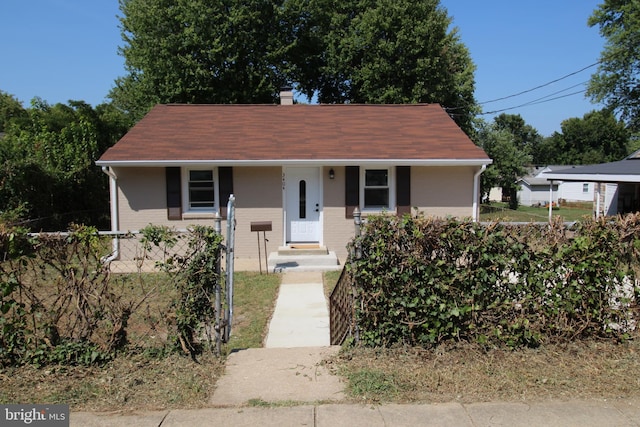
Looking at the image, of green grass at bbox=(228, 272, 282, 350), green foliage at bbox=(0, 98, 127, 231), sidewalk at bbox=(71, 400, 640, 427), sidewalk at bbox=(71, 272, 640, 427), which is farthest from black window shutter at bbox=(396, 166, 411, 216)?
green foliage at bbox=(0, 98, 127, 231)

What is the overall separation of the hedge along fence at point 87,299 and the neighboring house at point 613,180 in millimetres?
15450

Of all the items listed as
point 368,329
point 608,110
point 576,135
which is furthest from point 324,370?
point 576,135

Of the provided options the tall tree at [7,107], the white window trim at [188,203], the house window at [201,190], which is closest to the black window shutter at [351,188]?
the white window trim at [188,203]

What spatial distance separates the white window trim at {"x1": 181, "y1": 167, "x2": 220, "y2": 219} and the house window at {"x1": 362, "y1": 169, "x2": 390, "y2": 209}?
4072mm

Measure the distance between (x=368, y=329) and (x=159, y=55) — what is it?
2194 centimetres

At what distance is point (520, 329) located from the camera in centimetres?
469

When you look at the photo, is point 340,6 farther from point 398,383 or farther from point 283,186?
point 398,383

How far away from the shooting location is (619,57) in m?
31.4

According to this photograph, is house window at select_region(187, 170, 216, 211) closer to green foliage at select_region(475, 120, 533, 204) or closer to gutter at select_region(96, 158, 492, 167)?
gutter at select_region(96, 158, 492, 167)

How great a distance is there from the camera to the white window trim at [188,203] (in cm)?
1220

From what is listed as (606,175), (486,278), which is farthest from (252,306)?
(606,175)

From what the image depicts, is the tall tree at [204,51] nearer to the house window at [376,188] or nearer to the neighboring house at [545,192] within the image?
the house window at [376,188]

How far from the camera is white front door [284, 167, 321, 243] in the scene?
12.6 m

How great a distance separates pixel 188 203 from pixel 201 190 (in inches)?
19.6
